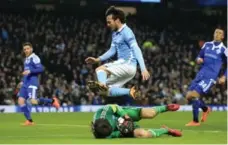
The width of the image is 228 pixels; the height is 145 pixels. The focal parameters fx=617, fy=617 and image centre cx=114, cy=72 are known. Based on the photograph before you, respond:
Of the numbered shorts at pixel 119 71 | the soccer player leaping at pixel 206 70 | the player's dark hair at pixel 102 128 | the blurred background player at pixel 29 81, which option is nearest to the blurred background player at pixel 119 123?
the player's dark hair at pixel 102 128

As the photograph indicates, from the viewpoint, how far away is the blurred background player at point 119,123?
10.5 m

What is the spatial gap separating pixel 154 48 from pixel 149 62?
5.76ft

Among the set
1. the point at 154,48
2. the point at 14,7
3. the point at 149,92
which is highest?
the point at 14,7

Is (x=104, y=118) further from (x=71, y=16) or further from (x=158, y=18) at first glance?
(x=158, y=18)

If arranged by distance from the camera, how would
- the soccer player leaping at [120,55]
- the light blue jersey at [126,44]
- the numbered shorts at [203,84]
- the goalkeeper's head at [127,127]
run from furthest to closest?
the numbered shorts at [203,84]
the light blue jersey at [126,44]
the soccer player leaping at [120,55]
the goalkeeper's head at [127,127]

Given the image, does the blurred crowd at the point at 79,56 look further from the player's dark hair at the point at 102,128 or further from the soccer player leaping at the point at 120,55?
the player's dark hair at the point at 102,128

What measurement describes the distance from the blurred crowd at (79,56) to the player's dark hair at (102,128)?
56.4ft

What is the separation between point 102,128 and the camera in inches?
417

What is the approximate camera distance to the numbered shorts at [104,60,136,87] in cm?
1163

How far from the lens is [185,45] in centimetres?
3794

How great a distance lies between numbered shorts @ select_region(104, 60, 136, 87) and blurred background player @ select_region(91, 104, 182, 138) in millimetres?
906

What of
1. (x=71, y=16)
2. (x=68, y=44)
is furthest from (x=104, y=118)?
(x=71, y=16)

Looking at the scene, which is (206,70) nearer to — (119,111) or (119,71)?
(119,71)

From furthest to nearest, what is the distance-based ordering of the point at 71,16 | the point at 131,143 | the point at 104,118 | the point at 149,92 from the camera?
1. the point at 71,16
2. the point at 149,92
3. the point at 104,118
4. the point at 131,143
